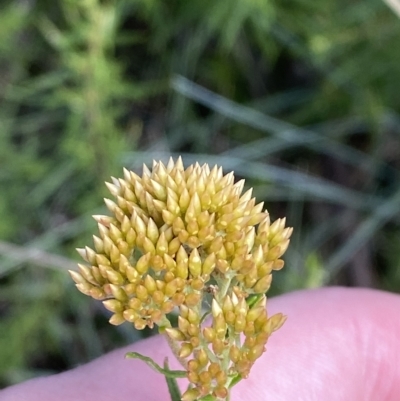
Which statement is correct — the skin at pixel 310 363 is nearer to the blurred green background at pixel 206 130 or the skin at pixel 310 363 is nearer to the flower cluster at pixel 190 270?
the blurred green background at pixel 206 130

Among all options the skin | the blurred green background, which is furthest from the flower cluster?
the blurred green background

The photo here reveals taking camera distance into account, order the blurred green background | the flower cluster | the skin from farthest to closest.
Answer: the blurred green background, the skin, the flower cluster

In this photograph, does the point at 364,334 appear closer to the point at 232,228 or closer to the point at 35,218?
the point at 232,228

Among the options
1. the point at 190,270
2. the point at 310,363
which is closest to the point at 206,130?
the point at 310,363

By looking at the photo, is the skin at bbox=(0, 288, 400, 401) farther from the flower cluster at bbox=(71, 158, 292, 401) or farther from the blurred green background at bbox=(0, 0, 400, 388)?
the flower cluster at bbox=(71, 158, 292, 401)

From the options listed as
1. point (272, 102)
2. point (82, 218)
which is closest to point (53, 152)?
point (82, 218)

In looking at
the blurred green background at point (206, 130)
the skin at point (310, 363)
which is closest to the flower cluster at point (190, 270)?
the skin at point (310, 363)
